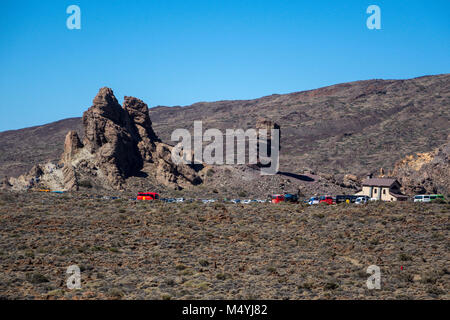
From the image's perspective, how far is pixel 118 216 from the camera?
3844 centimetres

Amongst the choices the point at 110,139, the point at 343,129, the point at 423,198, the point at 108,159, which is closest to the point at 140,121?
the point at 110,139

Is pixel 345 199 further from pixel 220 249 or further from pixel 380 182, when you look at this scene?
pixel 220 249

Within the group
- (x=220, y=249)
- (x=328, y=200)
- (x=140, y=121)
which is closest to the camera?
(x=220, y=249)

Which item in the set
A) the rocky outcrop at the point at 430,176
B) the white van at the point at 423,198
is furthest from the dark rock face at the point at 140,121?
the white van at the point at 423,198

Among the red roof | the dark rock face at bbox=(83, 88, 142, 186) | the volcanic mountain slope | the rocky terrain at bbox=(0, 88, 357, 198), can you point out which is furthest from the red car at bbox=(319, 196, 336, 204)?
the volcanic mountain slope

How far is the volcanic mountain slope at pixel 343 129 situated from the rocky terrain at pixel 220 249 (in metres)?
58.6

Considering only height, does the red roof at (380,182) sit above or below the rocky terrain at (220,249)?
above

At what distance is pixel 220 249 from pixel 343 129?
5066 inches

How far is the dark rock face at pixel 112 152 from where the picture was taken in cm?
6178

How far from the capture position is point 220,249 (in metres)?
30.5

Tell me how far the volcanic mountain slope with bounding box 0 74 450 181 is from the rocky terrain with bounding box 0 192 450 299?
58570 mm

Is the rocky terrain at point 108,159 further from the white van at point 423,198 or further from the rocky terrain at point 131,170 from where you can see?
the white van at point 423,198
